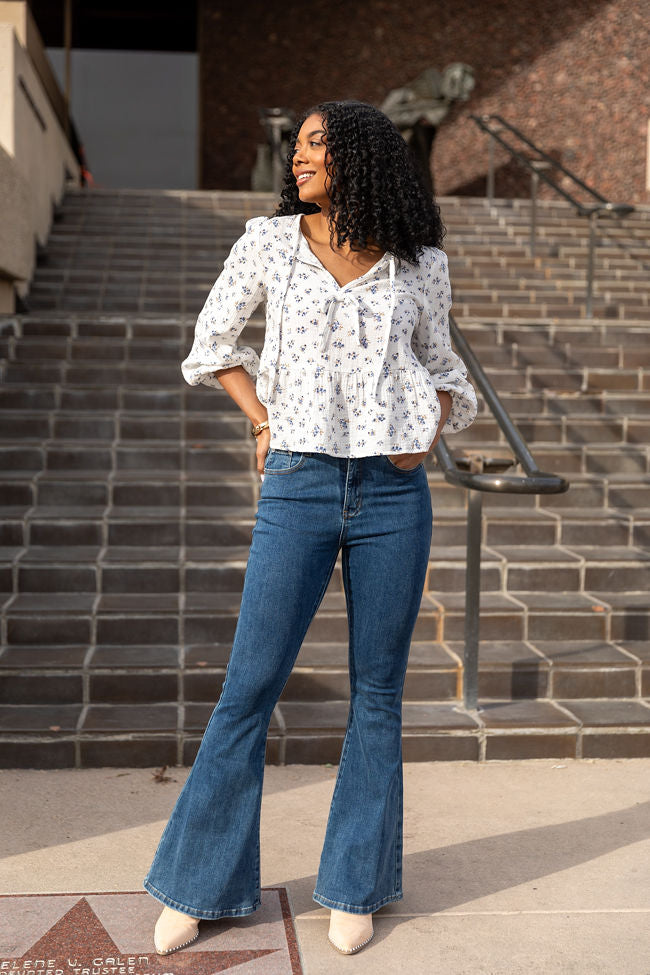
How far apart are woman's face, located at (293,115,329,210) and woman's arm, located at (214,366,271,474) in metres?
0.35

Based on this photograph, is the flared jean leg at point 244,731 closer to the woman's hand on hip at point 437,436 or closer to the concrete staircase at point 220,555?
the woman's hand on hip at point 437,436

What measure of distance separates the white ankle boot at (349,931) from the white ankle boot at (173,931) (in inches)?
10.6

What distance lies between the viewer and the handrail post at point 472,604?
11.7ft

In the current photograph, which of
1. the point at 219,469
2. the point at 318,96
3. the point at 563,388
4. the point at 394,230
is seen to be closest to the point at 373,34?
the point at 318,96

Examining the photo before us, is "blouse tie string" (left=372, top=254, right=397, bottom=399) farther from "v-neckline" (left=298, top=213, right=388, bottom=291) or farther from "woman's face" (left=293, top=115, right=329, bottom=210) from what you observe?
"woman's face" (left=293, top=115, right=329, bottom=210)

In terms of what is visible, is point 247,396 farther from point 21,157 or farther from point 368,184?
point 21,157

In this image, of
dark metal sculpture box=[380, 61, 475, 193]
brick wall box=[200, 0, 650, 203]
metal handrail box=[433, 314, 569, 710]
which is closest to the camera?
metal handrail box=[433, 314, 569, 710]

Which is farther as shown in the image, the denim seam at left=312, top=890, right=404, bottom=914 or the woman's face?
the denim seam at left=312, top=890, right=404, bottom=914

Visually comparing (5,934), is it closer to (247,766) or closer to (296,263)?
(247,766)

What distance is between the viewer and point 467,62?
1409 cm

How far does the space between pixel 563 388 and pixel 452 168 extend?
28.1ft

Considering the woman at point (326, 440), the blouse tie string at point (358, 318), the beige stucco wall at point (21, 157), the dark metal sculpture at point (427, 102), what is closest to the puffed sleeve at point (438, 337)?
the woman at point (326, 440)

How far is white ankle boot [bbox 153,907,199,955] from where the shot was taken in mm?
2092

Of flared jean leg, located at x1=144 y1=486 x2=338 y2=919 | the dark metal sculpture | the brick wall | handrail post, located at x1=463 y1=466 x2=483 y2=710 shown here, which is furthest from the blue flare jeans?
the brick wall
